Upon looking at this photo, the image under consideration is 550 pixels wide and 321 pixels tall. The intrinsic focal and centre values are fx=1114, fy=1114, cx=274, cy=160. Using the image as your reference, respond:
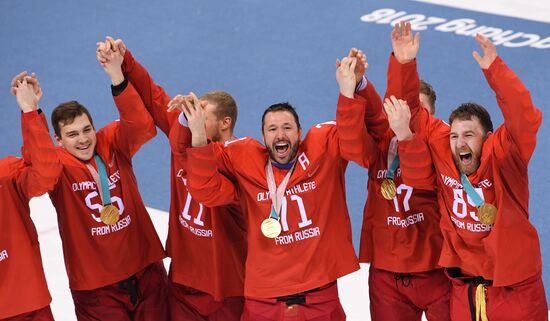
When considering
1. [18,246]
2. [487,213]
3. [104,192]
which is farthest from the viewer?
[104,192]

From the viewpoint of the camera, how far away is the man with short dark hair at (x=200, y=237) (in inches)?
281

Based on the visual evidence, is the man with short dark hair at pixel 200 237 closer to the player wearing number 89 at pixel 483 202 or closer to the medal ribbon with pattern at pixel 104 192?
the medal ribbon with pattern at pixel 104 192

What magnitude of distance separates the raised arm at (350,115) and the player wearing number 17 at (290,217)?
0.11 m

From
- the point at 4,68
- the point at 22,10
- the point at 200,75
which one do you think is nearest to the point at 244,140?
the point at 200,75

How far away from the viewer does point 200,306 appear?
735 cm

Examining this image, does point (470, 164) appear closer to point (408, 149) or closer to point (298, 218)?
point (408, 149)

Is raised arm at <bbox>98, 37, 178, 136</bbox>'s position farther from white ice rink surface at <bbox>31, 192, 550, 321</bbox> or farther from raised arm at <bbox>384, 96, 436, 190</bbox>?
white ice rink surface at <bbox>31, 192, 550, 321</bbox>

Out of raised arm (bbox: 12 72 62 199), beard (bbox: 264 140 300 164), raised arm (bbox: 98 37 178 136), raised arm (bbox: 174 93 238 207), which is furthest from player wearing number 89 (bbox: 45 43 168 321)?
beard (bbox: 264 140 300 164)

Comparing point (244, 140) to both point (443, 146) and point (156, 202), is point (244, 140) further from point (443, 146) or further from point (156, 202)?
point (156, 202)

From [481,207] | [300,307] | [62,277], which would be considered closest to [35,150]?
[300,307]

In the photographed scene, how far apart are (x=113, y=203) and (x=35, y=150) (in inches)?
29.5

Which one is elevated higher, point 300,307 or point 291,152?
point 291,152

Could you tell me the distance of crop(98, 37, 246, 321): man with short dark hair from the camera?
7137mm

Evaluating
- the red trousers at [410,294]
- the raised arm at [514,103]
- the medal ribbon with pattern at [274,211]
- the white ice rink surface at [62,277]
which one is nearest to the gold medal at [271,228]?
the medal ribbon with pattern at [274,211]
